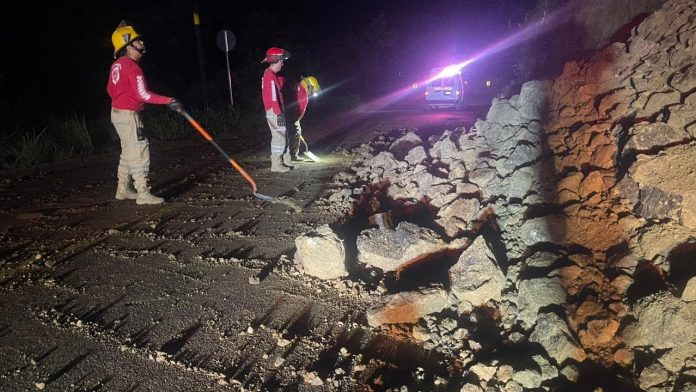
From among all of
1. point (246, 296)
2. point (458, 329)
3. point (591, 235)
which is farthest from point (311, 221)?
point (591, 235)

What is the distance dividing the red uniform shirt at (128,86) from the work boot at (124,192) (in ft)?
3.59

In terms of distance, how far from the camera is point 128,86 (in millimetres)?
5496

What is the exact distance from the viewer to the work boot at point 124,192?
241 inches

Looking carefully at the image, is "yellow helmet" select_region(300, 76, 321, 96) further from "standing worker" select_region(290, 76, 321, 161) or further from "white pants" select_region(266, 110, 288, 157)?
"white pants" select_region(266, 110, 288, 157)

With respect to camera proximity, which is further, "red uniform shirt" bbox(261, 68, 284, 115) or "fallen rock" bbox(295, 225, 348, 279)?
"red uniform shirt" bbox(261, 68, 284, 115)

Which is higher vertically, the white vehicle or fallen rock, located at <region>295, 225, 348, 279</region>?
the white vehicle

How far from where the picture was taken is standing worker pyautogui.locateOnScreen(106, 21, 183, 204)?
543 cm

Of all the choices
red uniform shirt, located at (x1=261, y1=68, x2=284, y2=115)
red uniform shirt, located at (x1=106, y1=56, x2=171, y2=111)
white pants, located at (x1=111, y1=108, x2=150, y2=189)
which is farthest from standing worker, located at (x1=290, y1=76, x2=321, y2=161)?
white pants, located at (x1=111, y1=108, x2=150, y2=189)

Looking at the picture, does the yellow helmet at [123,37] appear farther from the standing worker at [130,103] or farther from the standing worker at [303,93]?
the standing worker at [303,93]

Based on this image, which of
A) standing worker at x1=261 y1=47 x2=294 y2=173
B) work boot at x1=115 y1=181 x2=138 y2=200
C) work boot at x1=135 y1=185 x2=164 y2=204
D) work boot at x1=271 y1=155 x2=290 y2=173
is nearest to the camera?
work boot at x1=135 y1=185 x2=164 y2=204

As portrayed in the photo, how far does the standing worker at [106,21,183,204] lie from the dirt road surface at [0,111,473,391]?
13.1 inches

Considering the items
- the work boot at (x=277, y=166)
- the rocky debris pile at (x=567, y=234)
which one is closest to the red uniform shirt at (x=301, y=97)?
the work boot at (x=277, y=166)

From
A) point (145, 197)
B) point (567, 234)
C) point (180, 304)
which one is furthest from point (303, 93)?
point (567, 234)

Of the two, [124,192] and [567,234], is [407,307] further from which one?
[124,192]
